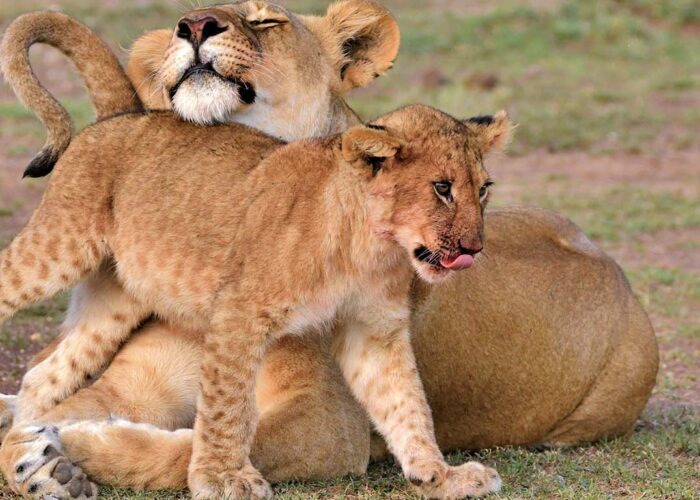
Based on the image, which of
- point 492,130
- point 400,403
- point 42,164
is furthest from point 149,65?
point 400,403

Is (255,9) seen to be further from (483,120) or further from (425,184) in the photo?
(425,184)

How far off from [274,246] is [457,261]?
0.50m

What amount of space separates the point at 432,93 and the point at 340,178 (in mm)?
8162

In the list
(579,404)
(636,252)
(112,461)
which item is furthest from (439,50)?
(112,461)

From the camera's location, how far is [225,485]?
3.50m

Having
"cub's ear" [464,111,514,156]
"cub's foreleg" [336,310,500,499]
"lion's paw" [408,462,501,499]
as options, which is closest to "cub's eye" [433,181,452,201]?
"cub's ear" [464,111,514,156]

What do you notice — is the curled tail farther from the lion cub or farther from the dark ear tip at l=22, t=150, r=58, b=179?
the lion cub

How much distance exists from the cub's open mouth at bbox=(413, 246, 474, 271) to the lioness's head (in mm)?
1061

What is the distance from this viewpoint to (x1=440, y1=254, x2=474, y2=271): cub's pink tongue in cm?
327

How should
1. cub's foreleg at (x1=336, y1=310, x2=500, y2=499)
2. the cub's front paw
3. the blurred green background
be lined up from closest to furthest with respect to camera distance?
the cub's front paw < cub's foreleg at (x1=336, y1=310, x2=500, y2=499) < the blurred green background

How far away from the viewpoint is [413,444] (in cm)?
365

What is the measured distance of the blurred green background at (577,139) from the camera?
170 inches

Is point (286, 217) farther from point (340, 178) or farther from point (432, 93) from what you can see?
point (432, 93)

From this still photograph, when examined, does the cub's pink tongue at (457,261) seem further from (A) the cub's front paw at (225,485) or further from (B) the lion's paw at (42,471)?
(B) the lion's paw at (42,471)
